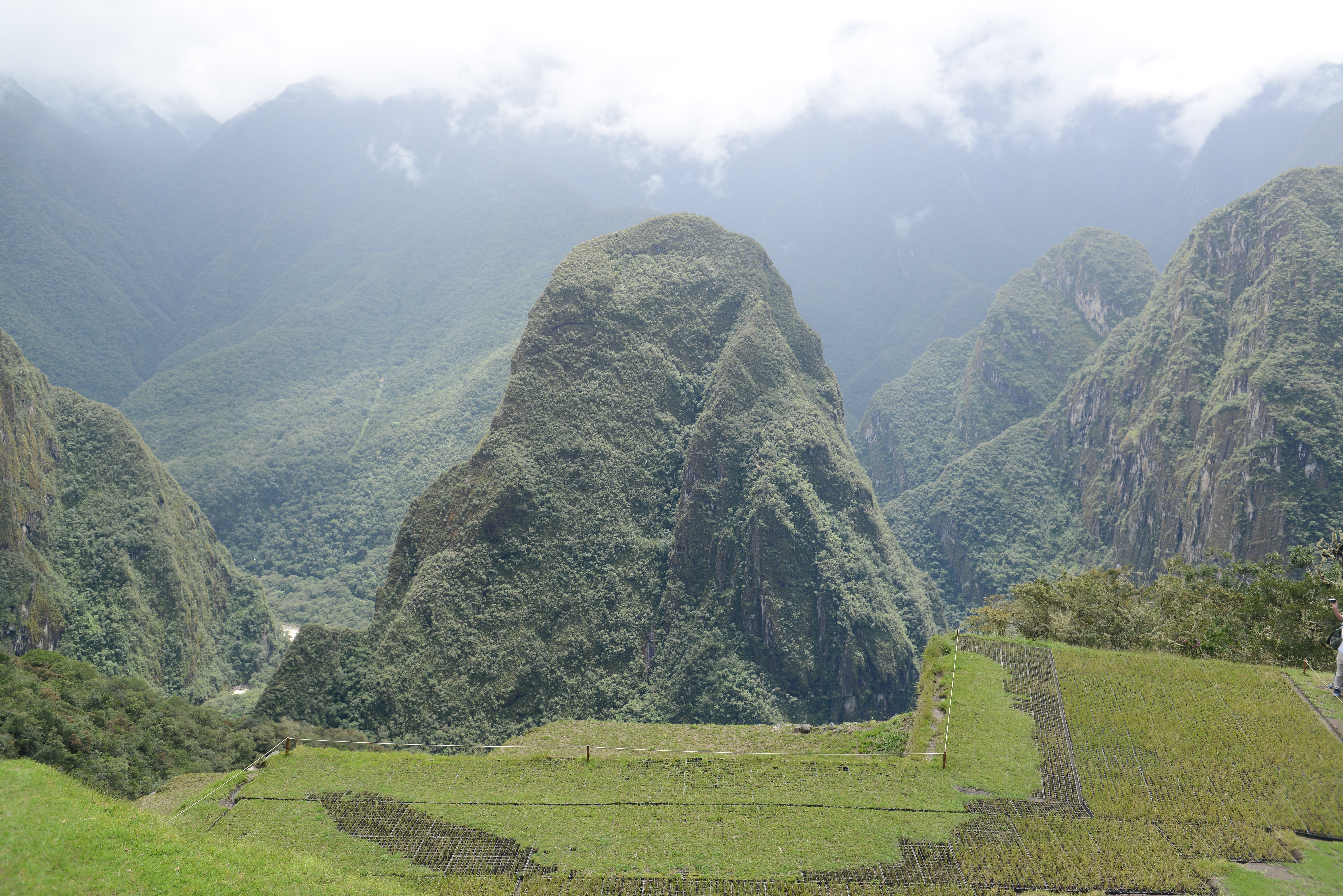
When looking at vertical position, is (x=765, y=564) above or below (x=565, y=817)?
below

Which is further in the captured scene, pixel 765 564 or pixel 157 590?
pixel 157 590

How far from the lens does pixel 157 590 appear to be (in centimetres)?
7356

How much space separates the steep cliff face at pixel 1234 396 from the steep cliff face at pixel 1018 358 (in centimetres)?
2520

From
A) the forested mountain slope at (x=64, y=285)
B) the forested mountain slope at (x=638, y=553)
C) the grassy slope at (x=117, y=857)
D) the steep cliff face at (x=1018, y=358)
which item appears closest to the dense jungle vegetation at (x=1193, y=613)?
the forested mountain slope at (x=638, y=553)

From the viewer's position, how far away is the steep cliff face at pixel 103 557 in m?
63.3

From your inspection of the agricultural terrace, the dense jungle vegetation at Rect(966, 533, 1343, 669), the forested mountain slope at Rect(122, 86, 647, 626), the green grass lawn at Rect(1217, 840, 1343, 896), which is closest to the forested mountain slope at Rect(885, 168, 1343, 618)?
the dense jungle vegetation at Rect(966, 533, 1343, 669)

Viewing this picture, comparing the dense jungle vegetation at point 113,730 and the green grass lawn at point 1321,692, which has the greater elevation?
the dense jungle vegetation at point 113,730

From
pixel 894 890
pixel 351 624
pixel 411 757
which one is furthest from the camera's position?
pixel 351 624

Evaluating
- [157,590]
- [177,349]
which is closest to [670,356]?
[157,590]

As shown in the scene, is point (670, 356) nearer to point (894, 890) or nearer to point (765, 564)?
point (765, 564)

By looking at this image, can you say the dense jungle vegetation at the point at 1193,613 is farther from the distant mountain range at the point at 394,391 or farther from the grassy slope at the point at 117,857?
the distant mountain range at the point at 394,391

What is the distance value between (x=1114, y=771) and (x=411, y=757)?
2537 centimetres

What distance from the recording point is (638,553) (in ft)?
208

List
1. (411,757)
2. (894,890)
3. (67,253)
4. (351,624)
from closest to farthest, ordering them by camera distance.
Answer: (894,890), (411,757), (351,624), (67,253)
